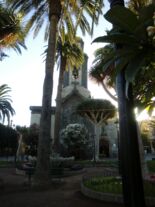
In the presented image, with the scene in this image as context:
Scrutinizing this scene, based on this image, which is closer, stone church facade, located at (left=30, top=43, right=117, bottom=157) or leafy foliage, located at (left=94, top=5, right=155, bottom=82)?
leafy foliage, located at (left=94, top=5, right=155, bottom=82)

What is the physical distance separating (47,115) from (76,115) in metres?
28.8

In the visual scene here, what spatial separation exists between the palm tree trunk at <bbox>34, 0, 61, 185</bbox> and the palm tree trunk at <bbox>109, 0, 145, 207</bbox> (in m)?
11.7

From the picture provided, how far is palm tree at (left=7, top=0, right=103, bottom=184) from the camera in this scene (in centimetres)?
1420

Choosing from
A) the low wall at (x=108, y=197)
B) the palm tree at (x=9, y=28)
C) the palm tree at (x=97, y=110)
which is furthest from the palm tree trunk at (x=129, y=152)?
the palm tree at (x=97, y=110)

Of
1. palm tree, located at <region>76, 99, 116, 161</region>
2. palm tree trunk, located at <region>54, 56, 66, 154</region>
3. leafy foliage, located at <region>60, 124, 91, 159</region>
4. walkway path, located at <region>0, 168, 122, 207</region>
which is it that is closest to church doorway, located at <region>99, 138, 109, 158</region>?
leafy foliage, located at <region>60, 124, 91, 159</region>

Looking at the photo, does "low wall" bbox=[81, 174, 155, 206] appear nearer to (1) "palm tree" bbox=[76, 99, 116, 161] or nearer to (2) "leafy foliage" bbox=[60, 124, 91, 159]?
(1) "palm tree" bbox=[76, 99, 116, 161]

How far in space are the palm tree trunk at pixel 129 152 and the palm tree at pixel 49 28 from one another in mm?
10394

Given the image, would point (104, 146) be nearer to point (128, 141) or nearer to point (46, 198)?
point (46, 198)

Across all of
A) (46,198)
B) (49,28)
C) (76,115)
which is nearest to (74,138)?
(76,115)

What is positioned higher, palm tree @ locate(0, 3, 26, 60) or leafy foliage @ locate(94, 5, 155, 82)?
palm tree @ locate(0, 3, 26, 60)

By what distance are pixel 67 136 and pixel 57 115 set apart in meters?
6.80

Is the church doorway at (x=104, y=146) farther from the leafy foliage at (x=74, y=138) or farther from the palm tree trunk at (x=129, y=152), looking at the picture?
the palm tree trunk at (x=129, y=152)

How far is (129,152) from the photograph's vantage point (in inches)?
102

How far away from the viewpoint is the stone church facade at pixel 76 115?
44.4 metres
